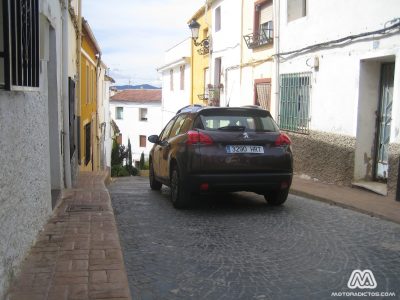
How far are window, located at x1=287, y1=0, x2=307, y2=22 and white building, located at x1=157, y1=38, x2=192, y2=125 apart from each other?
13008 millimetres

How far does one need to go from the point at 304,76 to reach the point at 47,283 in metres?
9.11

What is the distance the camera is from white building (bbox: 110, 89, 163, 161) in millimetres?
48031

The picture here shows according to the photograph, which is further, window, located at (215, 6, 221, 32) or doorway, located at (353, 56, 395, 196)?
window, located at (215, 6, 221, 32)

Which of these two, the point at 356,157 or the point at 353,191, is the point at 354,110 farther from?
the point at 353,191

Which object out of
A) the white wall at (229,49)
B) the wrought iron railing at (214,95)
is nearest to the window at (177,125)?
the white wall at (229,49)

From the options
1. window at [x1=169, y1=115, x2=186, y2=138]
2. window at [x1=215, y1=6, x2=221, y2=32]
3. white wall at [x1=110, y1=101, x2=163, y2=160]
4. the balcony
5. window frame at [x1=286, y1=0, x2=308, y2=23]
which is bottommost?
white wall at [x1=110, y1=101, x2=163, y2=160]

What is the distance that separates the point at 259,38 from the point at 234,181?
29.5 ft

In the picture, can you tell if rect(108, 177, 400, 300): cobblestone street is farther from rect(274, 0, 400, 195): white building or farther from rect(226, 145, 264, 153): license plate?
rect(274, 0, 400, 195): white building

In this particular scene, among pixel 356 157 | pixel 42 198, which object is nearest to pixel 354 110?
pixel 356 157

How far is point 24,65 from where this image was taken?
3816 millimetres

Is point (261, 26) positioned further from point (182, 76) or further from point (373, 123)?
point (182, 76)

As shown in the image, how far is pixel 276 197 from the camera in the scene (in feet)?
24.5

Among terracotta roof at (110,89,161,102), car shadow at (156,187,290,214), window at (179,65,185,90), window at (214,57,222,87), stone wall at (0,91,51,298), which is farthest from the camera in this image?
terracotta roof at (110,89,161,102)

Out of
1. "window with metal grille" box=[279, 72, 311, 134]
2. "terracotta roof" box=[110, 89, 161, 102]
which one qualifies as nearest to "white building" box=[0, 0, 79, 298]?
"window with metal grille" box=[279, 72, 311, 134]
